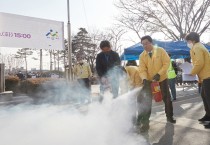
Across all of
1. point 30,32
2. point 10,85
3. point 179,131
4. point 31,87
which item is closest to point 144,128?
point 179,131

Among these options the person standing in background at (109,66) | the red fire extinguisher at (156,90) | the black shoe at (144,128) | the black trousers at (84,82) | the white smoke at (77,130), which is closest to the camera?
the white smoke at (77,130)

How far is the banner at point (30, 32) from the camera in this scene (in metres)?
11.8

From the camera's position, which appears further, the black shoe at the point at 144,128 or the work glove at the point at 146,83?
the work glove at the point at 146,83

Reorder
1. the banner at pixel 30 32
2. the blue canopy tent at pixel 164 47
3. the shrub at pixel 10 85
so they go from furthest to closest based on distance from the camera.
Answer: the shrub at pixel 10 85
the blue canopy tent at pixel 164 47
the banner at pixel 30 32

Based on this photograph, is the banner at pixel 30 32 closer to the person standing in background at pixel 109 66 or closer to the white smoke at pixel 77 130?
the person standing in background at pixel 109 66

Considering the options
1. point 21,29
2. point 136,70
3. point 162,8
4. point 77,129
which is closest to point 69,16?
point 21,29

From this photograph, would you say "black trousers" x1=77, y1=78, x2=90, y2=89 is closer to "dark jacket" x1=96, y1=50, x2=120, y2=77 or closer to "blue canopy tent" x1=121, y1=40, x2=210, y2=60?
"blue canopy tent" x1=121, y1=40, x2=210, y2=60

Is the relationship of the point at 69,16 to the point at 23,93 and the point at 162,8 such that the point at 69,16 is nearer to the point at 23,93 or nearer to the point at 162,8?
the point at 23,93

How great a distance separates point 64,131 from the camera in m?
4.81

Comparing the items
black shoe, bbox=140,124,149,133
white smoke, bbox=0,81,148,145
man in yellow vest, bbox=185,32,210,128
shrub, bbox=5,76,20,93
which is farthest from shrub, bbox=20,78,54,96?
man in yellow vest, bbox=185,32,210,128

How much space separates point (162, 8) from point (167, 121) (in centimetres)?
2502

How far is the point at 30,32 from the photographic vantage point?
12.6 meters

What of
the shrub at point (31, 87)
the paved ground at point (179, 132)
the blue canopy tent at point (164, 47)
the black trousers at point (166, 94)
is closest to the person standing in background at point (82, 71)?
the blue canopy tent at point (164, 47)

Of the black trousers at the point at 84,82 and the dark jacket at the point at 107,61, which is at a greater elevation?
the dark jacket at the point at 107,61
